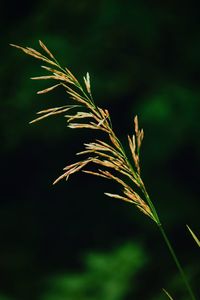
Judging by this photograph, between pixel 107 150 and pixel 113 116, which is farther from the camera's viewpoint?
pixel 113 116

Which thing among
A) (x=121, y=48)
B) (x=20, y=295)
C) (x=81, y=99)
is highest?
(x=121, y=48)

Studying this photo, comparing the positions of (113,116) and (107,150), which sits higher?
(113,116)

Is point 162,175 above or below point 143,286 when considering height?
above

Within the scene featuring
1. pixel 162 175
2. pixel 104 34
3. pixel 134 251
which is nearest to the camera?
pixel 134 251

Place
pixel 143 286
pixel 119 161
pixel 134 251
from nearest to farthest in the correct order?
pixel 119 161
pixel 134 251
pixel 143 286

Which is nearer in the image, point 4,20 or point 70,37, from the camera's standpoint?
point 70,37

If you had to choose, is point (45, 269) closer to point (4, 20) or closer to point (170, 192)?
point (170, 192)

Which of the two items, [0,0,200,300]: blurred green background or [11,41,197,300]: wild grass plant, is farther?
[0,0,200,300]: blurred green background

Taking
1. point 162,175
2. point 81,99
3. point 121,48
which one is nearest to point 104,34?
point 121,48
